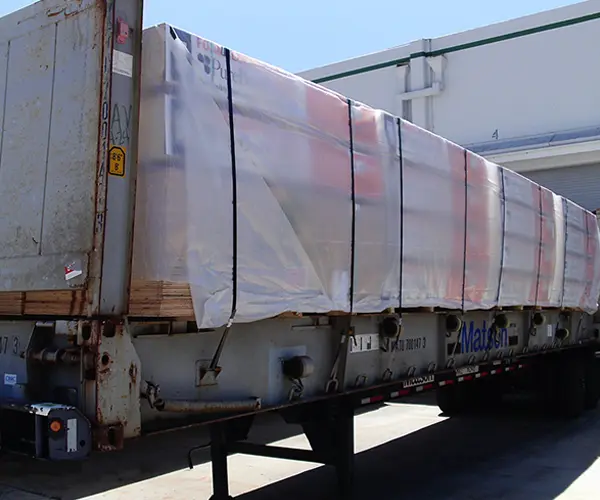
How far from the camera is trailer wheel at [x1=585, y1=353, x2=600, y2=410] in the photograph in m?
11.0

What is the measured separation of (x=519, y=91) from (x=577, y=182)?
2.70 meters

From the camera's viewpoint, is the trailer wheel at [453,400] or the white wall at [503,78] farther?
the white wall at [503,78]

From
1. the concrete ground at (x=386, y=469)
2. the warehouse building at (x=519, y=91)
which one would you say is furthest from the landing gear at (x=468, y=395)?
the warehouse building at (x=519, y=91)

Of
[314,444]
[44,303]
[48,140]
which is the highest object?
[48,140]

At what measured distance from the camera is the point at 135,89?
334 centimetres

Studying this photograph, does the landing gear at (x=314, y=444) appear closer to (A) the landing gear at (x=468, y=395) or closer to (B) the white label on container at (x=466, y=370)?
(B) the white label on container at (x=466, y=370)

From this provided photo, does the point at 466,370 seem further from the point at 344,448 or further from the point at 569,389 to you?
the point at 569,389

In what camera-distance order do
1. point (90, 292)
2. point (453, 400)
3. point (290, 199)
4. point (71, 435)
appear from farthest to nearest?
point (453, 400), point (290, 199), point (90, 292), point (71, 435)

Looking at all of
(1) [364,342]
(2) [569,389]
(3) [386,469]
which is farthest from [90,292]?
(2) [569,389]

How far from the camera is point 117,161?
326 centimetres

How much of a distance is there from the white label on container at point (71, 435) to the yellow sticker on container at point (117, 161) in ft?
3.74

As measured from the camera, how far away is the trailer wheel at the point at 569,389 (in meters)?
10.3

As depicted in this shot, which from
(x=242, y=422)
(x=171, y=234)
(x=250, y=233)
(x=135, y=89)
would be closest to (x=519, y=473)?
(x=242, y=422)

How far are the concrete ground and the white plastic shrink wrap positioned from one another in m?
1.93
